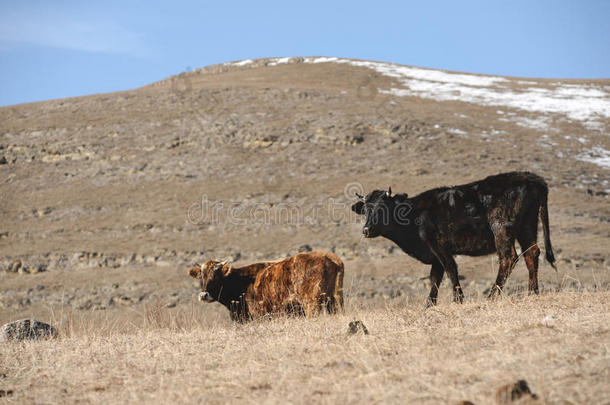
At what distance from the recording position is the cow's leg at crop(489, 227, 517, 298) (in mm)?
9617

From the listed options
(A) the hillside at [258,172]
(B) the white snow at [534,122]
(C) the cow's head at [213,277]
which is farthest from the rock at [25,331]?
(B) the white snow at [534,122]

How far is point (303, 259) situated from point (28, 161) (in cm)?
4676

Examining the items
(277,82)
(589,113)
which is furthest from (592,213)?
(277,82)

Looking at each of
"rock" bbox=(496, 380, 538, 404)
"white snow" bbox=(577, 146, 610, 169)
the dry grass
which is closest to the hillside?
"white snow" bbox=(577, 146, 610, 169)

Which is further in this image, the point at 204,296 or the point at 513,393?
the point at 204,296

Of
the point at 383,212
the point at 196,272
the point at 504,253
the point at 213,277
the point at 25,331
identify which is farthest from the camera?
the point at 196,272

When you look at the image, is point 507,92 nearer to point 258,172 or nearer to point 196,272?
point 258,172

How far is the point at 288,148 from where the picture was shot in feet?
159

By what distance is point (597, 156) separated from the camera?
4459cm

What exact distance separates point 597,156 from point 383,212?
3896 centimetres

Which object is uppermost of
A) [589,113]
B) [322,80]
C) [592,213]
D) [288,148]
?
[322,80]

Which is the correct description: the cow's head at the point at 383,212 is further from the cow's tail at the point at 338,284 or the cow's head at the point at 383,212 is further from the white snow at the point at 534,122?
the white snow at the point at 534,122

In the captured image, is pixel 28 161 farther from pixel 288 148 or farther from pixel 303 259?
pixel 303 259

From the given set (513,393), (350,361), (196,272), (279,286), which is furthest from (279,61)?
(513,393)
